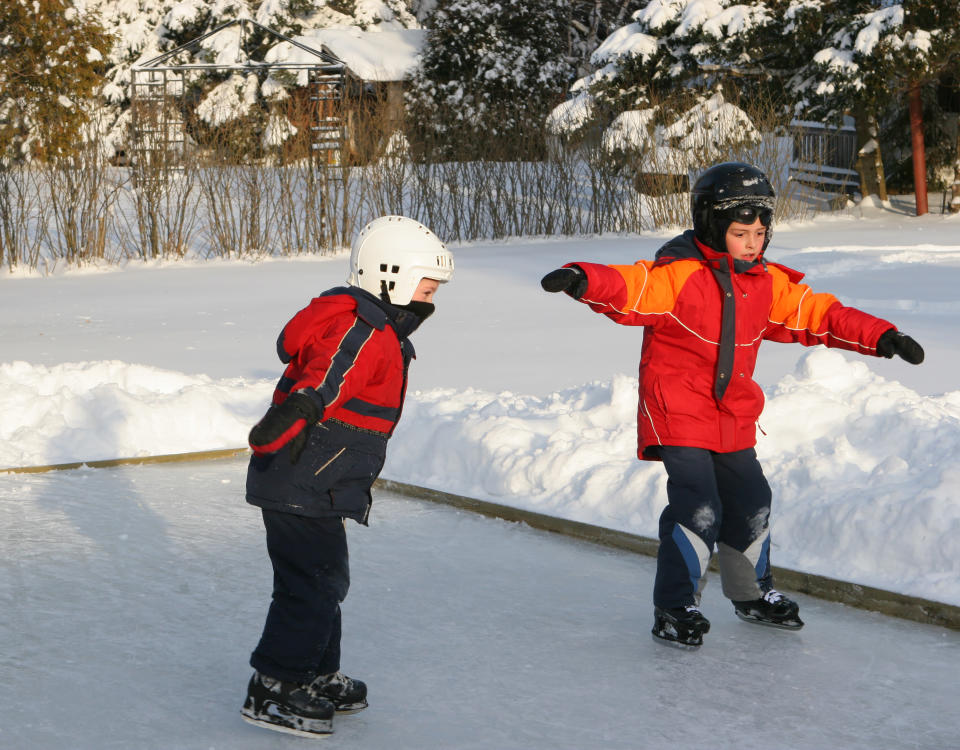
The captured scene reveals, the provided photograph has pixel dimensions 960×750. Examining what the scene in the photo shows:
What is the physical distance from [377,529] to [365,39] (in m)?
28.9

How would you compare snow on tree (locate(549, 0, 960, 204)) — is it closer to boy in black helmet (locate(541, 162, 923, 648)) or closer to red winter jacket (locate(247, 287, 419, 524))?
boy in black helmet (locate(541, 162, 923, 648))

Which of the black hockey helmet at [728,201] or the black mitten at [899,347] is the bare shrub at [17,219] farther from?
→ the black mitten at [899,347]

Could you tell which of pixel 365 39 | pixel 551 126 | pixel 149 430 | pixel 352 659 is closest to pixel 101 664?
pixel 352 659

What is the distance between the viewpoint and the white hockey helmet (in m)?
2.85

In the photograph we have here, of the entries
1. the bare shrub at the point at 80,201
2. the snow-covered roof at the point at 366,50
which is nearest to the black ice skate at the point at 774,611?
the bare shrub at the point at 80,201

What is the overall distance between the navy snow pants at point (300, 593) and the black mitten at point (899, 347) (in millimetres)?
1542

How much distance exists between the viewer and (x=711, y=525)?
3398mm

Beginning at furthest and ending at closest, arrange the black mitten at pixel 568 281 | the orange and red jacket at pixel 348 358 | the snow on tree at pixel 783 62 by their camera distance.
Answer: the snow on tree at pixel 783 62 < the black mitten at pixel 568 281 < the orange and red jacket at pixel 348 358

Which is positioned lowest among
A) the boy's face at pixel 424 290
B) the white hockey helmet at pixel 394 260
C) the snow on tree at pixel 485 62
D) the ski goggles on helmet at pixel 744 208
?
the boy's face at pixel 424 290

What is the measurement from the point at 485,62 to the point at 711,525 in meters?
25.9

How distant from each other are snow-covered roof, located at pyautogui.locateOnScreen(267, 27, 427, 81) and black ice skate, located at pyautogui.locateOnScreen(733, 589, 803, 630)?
2713cm

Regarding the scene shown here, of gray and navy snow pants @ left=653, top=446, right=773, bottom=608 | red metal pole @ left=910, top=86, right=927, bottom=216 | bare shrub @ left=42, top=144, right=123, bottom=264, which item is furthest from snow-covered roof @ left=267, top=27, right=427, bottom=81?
gray and navy snow pants @ left=653, top=446, right=773, bottom=608

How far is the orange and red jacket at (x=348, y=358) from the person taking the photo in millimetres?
2689

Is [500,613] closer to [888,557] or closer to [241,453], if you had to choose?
[888,557]
